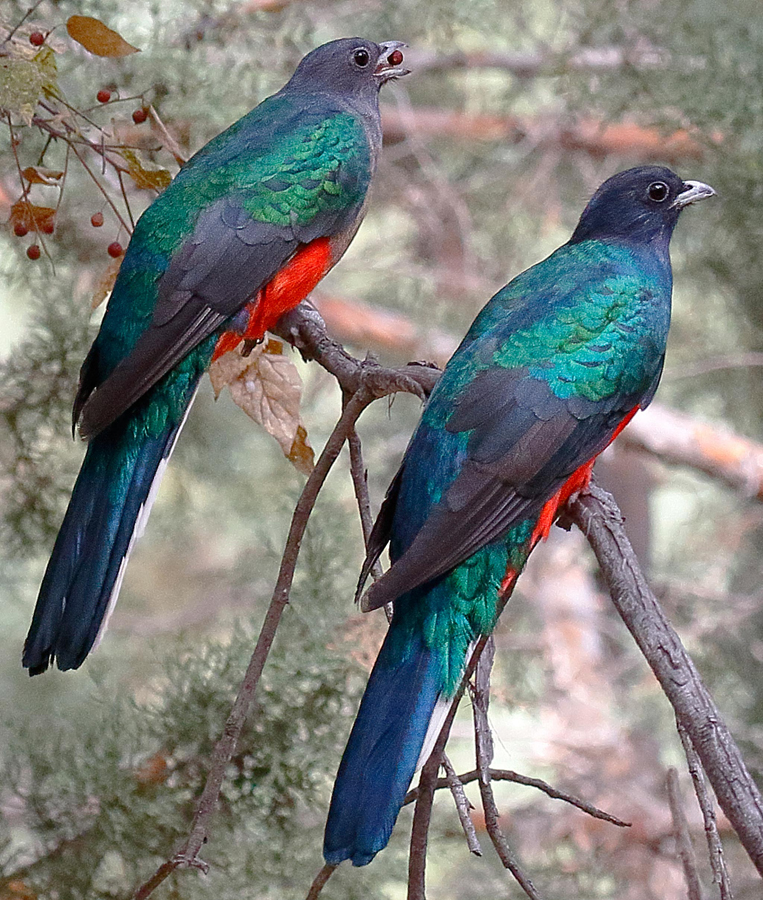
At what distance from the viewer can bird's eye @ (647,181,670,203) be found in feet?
7.27

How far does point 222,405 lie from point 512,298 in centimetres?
198

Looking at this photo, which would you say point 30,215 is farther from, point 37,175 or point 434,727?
point 434,727

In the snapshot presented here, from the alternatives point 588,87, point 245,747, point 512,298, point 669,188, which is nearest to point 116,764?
point 245,747

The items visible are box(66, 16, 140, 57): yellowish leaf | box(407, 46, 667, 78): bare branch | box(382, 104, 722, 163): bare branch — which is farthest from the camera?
box(382, 104, 722, 163): bare branch

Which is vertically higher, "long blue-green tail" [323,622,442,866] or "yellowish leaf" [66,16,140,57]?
"yellowish leaf" [66,16,140,57]

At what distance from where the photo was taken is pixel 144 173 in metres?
1.88

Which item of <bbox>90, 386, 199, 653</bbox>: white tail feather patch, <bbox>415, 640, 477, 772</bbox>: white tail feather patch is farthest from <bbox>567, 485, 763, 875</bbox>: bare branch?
<bbox>90, 386, 199, 653</bbox>: white tail feather patch

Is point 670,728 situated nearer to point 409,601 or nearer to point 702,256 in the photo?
point 702,256

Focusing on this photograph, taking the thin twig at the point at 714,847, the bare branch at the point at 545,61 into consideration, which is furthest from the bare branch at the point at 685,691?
the bare branch at the point at 545,61

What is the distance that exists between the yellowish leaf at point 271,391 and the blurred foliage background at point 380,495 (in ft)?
1.13

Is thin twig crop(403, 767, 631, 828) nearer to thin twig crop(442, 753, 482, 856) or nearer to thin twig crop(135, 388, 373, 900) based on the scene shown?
thin twig crop(442, 753, 482, 856)

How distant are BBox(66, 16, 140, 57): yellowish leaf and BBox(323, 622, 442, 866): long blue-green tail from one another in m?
0.92

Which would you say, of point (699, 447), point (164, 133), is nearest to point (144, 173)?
point (164, 133)

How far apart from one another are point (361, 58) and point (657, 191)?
0.70 metres
